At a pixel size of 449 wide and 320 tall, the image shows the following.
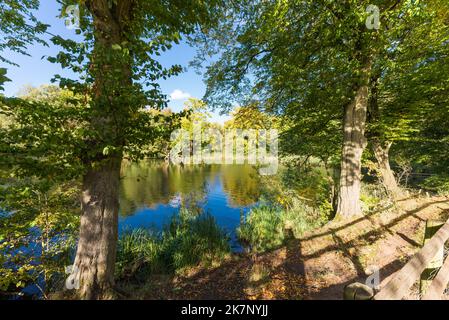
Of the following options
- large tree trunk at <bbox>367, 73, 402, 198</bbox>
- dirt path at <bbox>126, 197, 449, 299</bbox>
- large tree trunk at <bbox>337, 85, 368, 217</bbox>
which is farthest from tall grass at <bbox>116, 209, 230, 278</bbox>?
large tree trunk at <bbox>367, 73, 402, 198</bbox>

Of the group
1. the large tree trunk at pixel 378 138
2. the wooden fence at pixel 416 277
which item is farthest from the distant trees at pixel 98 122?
the large tree trunk at pixel 378 138

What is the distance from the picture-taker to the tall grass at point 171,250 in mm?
5355

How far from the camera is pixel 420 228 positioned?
470 centimetres

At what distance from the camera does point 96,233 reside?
9.64ft

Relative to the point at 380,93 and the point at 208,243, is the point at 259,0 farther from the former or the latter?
the point at 208,243

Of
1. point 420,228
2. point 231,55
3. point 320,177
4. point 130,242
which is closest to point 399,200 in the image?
point 420,228

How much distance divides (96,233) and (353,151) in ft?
20.6

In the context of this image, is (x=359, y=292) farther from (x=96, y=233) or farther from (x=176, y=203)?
(x=176, y=203)

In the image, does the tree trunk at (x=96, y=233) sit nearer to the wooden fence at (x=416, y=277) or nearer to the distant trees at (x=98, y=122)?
the distant trees at (x=98, y=122)

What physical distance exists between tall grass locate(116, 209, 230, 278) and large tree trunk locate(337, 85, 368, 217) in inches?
151

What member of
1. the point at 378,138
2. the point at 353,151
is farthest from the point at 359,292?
the point at 378,138

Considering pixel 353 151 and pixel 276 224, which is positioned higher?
pixel 353 151

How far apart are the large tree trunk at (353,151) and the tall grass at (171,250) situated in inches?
151

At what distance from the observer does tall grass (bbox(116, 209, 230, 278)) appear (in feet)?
17.6
